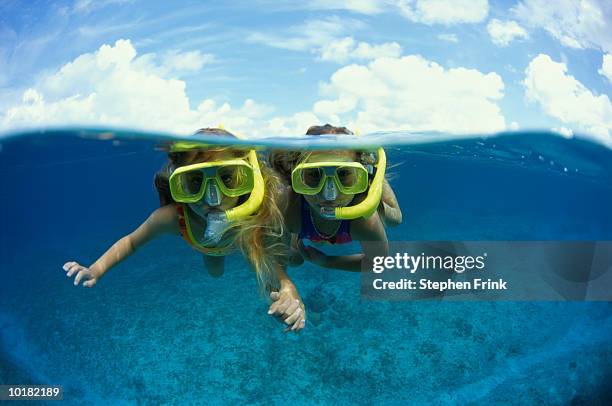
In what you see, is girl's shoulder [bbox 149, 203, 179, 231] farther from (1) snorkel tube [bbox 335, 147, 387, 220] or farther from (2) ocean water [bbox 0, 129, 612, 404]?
(2) ocean water [bbox 0, 129, 612, 404]

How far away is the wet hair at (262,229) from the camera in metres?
4.84

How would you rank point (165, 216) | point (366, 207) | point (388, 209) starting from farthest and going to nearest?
point (388, 209) < point (165, 216) < point (366, 207)

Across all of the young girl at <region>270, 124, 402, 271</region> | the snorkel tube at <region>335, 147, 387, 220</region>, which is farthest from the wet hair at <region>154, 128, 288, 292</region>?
the snorkel tube at <region>335, 147, 387, 220</region>

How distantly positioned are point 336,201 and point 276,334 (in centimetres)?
689

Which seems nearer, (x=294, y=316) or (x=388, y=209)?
(x=294, y=316)

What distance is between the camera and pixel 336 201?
15.8ft

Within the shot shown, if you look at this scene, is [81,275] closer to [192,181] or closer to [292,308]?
[192,181]

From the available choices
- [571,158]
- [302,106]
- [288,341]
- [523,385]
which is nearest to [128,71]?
[302,106]

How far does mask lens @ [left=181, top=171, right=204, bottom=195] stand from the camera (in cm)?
470

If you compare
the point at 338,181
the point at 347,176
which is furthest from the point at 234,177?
the point at 347,176

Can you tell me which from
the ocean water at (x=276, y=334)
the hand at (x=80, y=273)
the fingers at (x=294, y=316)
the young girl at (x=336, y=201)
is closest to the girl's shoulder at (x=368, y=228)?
the young girl at (x=336, y=201)

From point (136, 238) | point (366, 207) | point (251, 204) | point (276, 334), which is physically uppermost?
point (251, 204)

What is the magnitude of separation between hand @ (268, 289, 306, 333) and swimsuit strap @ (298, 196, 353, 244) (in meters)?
1.88

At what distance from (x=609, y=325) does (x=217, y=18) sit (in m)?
15.4
